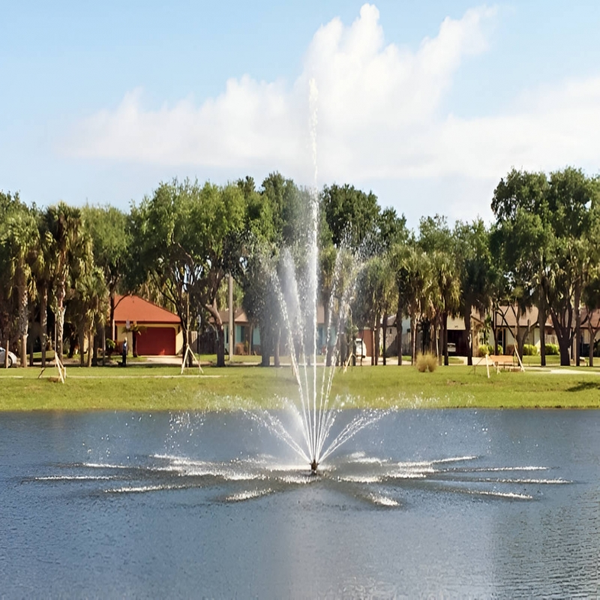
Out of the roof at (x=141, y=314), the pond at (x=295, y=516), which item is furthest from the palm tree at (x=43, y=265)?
the pond at (x=295, y=516)

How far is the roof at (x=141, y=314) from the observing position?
81562 mm

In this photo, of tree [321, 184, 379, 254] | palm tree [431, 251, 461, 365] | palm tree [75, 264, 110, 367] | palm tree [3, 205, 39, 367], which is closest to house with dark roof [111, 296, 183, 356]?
tree [321, 184, 379, 254]

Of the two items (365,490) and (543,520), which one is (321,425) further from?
(543,520)

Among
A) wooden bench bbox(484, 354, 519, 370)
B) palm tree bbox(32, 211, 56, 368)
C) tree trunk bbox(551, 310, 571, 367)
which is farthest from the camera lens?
tree trunk bbox(551, 310, 571, 367)

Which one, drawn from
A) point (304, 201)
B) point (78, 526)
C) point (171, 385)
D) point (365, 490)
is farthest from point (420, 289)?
point (78, 526)

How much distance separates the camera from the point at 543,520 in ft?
58.5

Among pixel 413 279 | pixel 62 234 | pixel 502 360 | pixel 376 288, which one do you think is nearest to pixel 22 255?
pixel 62 234

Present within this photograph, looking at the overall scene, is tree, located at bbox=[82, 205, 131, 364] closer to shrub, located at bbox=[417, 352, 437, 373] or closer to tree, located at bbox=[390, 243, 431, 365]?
tree, located at bbox=[390, 243, 431, 365]

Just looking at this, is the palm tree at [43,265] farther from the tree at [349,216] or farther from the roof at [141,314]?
the tree at [349,216]

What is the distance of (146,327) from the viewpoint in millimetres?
82625

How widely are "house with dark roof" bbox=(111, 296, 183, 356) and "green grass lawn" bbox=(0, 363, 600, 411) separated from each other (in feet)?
118

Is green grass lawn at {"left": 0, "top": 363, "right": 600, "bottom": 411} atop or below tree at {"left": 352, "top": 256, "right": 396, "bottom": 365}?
below

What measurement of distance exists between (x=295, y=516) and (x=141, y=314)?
66387mm

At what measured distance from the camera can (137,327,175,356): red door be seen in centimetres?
8362
